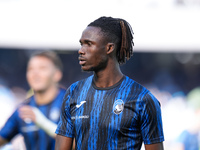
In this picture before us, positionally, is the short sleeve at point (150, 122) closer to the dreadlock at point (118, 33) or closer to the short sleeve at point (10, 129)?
the dreadlock at point (118, 33)

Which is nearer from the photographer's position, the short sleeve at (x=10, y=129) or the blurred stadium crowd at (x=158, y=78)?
the short sleeve at (x=10, y=129)

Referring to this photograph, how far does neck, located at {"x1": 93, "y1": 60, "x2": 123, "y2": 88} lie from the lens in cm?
286

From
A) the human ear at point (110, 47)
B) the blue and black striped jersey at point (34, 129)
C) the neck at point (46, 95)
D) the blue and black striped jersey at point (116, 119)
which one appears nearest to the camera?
the blue and black striped jersey at point (116, 119)

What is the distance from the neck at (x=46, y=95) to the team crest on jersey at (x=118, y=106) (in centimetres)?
386

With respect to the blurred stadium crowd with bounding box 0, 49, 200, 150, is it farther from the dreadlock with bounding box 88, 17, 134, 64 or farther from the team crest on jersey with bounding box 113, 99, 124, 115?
the team crest on jersey with bounding box 113, 99, 124, 115

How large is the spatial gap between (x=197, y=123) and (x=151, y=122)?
517 cm

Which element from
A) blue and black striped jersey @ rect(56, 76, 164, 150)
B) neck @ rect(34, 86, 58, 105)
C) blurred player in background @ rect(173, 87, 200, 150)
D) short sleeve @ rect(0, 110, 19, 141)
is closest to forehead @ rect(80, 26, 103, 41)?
blue and black striped jersey @ rect(56, 76, 164, 150)

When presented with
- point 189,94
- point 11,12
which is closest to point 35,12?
point 11,12

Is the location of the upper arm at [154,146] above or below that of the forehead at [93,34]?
below

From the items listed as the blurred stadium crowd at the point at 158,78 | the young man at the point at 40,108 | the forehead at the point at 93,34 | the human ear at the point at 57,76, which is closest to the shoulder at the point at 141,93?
the forehead at the point at 93,34

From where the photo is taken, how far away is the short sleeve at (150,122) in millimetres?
2695

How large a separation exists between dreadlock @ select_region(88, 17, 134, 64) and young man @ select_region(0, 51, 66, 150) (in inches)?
137

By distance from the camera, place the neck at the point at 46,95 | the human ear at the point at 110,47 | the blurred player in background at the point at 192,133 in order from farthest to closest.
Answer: the blurred player in background at the point at 192,133
the neck at the point at 46,95
the human ear at the point at 110,47

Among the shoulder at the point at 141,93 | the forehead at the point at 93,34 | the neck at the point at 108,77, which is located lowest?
the shoulder at the point at 141,93
